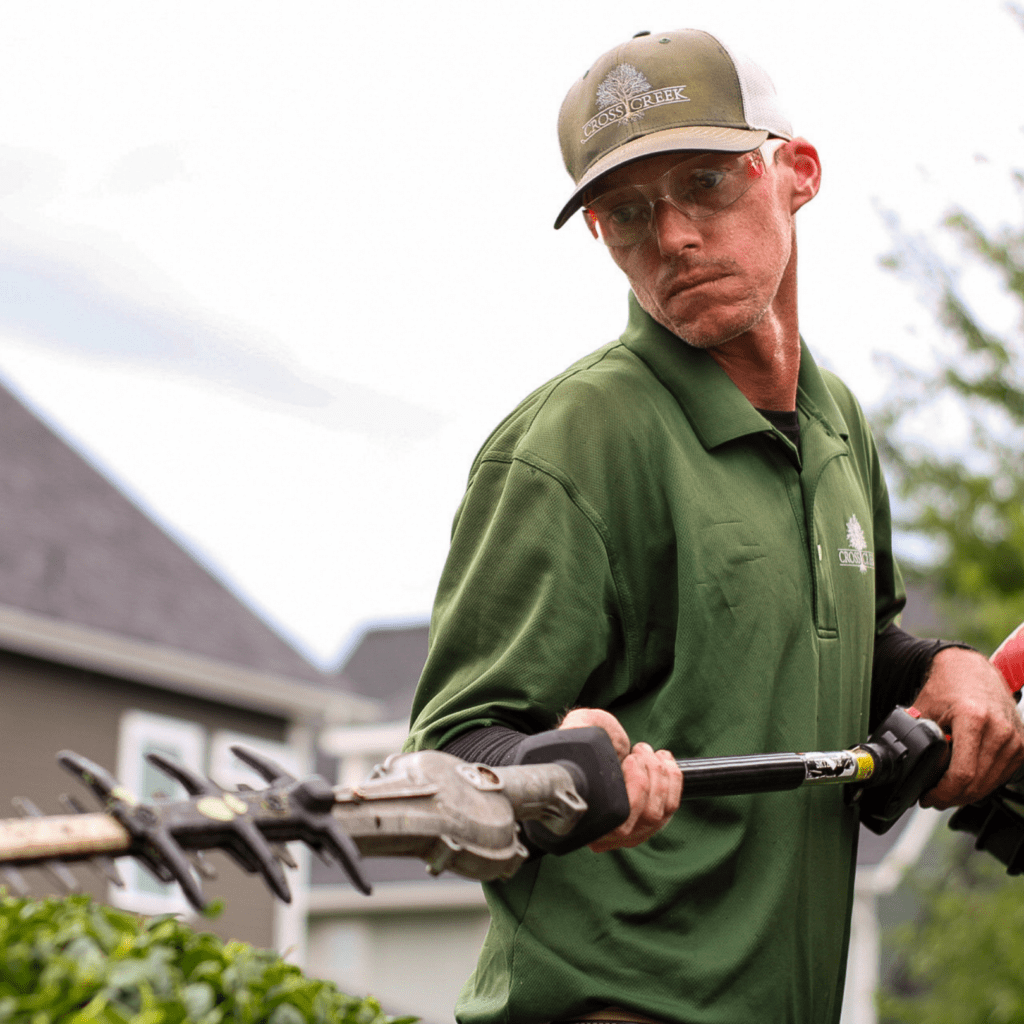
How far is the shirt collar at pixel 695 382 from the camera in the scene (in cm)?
307

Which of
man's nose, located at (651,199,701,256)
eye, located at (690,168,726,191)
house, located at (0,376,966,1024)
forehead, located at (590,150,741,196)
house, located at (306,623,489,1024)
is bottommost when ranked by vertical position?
house, located at (306,623,489,1024)

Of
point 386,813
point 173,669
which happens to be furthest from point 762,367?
point 173,669

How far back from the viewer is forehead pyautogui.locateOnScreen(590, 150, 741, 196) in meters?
3.00

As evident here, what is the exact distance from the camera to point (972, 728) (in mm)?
3184

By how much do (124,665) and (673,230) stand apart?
1242cm

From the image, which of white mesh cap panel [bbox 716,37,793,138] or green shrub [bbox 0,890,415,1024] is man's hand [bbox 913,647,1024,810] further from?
green shrub [bbox 0,890,415,1024]

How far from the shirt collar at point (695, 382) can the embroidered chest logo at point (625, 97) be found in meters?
0.42

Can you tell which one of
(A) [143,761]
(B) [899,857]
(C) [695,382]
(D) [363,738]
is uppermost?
(C) [695,382]

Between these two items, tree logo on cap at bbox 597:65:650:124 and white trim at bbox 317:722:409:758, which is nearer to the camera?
tree logo on cap at bbox 597:65:650:124

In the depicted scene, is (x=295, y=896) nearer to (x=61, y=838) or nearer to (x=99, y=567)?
(x=99, y=567)

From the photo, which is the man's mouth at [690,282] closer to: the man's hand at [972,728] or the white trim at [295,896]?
the man's hand at [972,728]

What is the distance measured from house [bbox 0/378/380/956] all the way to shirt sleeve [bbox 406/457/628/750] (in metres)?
10.6

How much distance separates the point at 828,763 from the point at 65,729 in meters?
12.3

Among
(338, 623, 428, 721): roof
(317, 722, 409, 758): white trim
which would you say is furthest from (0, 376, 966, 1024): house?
(338, 623, 428, 721): roof
